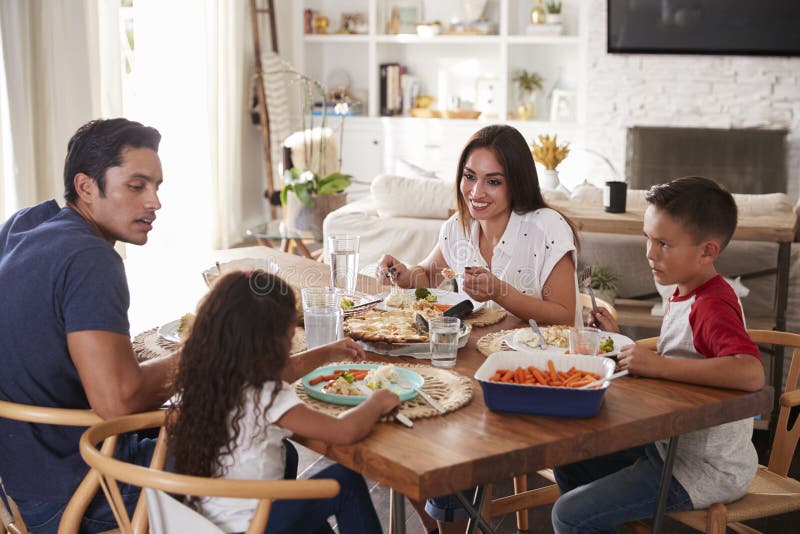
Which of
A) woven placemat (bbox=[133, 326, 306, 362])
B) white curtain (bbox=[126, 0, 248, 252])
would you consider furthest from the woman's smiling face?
white curtain (bbox=[126, 0, 248, 252])

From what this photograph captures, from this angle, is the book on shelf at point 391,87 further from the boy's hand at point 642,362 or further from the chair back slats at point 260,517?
the chair back slats at point 260,517

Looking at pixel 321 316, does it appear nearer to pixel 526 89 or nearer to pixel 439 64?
pixel 526 89

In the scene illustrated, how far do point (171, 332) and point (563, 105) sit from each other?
5793 millimetres

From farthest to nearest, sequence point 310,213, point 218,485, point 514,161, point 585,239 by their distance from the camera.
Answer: point 310,213 < point 585,239 < point 514,161 < point 218,485

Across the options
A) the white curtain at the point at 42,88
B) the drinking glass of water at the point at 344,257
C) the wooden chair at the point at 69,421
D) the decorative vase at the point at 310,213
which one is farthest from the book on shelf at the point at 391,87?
the wooden chair at the point at 69,421

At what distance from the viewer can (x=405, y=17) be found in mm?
7703

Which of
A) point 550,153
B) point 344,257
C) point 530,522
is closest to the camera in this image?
point 344,257

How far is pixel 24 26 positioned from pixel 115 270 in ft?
10.7

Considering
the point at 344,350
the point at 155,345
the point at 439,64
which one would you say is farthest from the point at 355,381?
the point at 439,64

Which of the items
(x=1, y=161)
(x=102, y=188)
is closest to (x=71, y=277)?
(x=102, y=188)

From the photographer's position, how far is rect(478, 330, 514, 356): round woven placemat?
1974 mm

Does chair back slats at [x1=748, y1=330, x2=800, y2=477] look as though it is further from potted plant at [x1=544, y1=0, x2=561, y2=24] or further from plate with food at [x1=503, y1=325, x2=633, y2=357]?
potted plant at [x1=544, y1=0, x2=561, y2=24]

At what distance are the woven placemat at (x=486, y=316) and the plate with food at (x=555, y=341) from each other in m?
0.19

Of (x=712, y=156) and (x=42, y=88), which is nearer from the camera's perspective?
(x=42, y=88)
